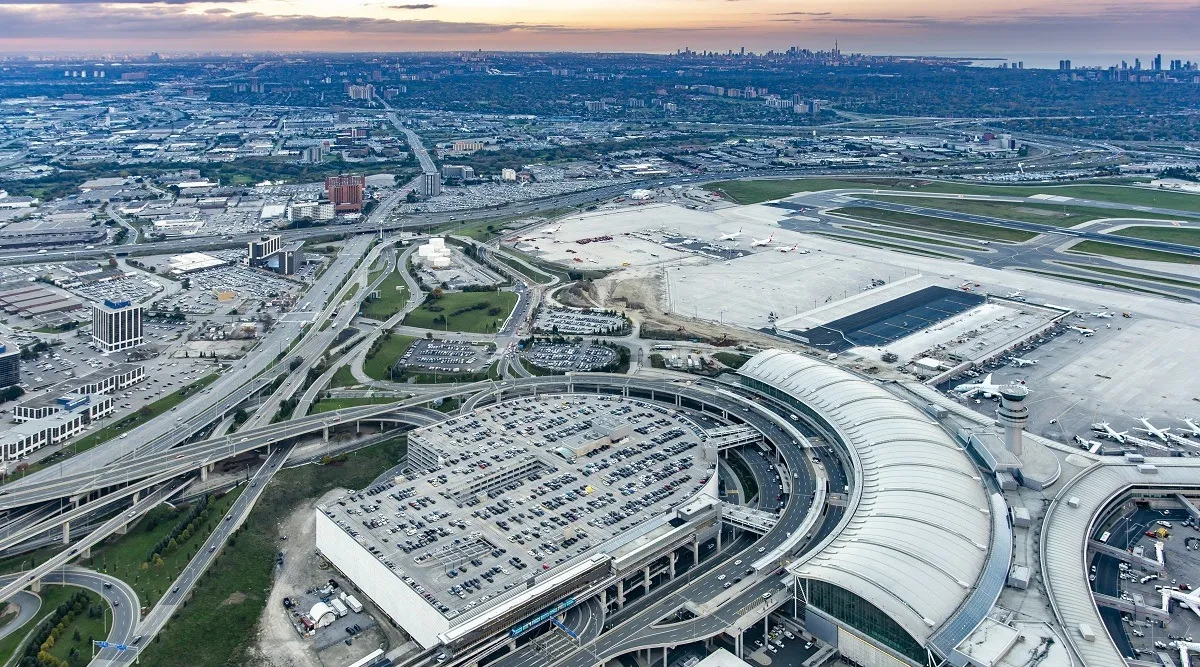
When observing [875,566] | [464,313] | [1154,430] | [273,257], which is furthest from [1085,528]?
[273,257]

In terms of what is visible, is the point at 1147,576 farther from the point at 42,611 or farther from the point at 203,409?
the point at 203,409

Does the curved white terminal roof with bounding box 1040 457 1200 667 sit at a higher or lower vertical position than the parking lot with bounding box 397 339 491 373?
lower

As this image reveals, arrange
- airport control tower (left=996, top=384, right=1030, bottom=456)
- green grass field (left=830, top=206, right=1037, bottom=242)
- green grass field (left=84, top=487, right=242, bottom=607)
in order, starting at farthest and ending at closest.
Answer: green grass field (left=830, top=206, right=1037, bottom=242) < airport control tower (left=996, top=384, right=1030, bottom=456) < green grass field (left=84, top=487, right=242, bottom=607)

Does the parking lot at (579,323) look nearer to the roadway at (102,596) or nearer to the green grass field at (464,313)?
the green grass field at (464,313)

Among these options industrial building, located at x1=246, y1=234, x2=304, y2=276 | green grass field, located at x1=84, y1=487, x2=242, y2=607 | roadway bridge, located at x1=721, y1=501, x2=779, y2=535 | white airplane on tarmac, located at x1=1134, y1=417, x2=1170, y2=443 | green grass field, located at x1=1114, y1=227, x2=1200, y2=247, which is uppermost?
green grass field, located at x1=1114, y1=227, x2=1200, y2=247

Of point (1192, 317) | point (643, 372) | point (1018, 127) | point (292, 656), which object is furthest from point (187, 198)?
point (1018, 127)

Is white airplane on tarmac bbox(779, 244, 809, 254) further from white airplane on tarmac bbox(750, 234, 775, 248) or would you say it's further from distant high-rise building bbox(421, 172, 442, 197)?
distant high-rise building bbox(421, 172, 442, 197)

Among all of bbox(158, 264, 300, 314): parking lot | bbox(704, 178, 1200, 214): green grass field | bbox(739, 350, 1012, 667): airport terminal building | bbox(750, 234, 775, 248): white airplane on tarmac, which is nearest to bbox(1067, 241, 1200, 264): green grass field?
bbox(704, 178, 1200, 214): green grass field
